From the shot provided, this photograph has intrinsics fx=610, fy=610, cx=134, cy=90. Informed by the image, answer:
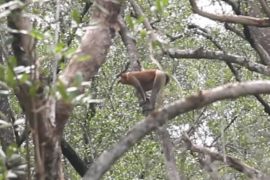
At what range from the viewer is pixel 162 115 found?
2.13 meters

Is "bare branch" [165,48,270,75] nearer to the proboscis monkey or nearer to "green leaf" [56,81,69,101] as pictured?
the proboscis monkey

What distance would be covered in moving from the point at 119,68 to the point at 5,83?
7.32 meters

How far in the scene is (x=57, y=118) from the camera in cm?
229

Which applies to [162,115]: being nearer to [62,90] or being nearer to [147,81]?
[62,90]

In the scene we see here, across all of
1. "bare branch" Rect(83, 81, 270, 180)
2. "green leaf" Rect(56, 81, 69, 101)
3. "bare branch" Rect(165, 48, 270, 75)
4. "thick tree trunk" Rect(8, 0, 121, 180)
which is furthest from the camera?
"bare branch" Rect(165, 48, 270, 75)

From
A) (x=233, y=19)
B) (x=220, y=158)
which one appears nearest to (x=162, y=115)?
(x=220, y=158)

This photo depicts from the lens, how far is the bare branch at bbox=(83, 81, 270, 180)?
2.04 meters

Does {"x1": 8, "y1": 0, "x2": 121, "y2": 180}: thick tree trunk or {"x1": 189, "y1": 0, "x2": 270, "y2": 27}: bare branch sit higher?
{"x1": 8, "y1": 0, "x2": 121, "y2": 180}: thick tree trunk

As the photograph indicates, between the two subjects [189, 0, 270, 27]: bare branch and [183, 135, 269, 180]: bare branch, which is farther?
[189, 0, 270, 27]: bare branch

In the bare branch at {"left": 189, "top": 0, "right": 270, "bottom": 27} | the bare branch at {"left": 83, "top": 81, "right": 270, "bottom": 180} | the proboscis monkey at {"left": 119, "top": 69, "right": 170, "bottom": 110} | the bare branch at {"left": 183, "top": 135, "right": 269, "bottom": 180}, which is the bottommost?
the bare branch at {"left": 183, "top": 135, "right": 269, "bottom": 180}

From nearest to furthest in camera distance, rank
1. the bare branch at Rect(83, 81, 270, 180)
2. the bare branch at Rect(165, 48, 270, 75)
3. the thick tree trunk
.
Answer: the thick tree trunk < the bare branch at Rect(83, 81, 270, 180) < the bare branch at Rect(165, 48, 270, 75)

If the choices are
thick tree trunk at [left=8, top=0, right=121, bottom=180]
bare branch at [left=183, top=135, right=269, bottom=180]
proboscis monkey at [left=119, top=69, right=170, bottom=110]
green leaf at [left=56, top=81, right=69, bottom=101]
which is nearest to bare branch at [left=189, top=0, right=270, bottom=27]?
proboscis monkey at [left=119, top=69, right=170, bottom=110]

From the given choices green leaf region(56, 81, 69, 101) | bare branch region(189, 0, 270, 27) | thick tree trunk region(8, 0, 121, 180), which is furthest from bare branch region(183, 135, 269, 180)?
green leaf region(56, 81, 69, 101)

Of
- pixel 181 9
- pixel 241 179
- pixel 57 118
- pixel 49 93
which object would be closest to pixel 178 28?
pixel 181 9
